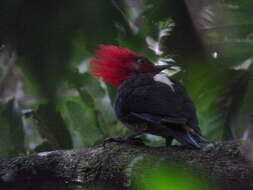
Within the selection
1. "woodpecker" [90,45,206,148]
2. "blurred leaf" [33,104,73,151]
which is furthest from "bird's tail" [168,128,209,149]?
"blurred leaf" [33,104,73,151]

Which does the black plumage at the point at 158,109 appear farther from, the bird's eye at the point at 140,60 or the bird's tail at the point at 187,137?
the bird's eye at the point at 140,60

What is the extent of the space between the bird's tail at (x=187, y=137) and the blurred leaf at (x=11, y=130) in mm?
1047

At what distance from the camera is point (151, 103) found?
2.85 m

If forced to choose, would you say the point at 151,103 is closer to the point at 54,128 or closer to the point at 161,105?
the point at 161,105

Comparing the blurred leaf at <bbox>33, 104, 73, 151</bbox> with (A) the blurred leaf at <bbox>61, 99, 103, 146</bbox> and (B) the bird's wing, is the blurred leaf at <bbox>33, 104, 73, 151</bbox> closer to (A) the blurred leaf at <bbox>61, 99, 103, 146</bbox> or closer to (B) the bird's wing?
(A) the blurred leaf at <bbox>61, 99, 103, 146</bbox>

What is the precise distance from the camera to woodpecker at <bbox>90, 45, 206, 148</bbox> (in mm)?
2666

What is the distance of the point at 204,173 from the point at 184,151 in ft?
1.02

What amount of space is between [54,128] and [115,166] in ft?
3.11

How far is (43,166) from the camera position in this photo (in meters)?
2.39

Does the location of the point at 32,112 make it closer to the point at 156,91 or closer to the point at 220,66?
the point at 156,91

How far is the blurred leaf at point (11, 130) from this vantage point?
10.1ft

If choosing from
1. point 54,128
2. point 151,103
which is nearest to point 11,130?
point 54,128

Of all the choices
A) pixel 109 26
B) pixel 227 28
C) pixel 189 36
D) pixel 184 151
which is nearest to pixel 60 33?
pixel 109 26

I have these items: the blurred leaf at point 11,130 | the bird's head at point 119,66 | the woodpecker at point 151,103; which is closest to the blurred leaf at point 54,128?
the blurred leaf at point 11,130
